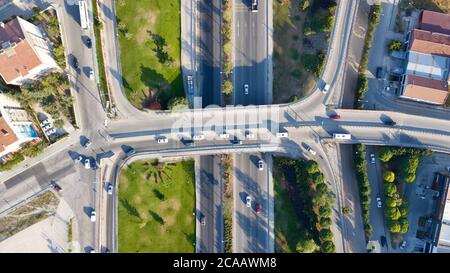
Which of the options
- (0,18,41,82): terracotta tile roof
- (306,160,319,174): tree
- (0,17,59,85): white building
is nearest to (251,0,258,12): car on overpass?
(306,160,319,174): tree

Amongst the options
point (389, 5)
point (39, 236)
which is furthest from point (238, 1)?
point (39, 236)

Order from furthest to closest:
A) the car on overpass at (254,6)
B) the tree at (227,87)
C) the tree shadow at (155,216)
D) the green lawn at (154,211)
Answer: the tree shadow at (155,216)
the green lawn at (154,211)
the car on overpass at (254,6)
the tree at (227,87)

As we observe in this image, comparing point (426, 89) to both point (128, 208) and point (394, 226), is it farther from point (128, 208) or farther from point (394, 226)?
point (128, 208)

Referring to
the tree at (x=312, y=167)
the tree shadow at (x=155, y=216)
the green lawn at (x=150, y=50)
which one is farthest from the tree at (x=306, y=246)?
the green lawn at (x=150, y=50)

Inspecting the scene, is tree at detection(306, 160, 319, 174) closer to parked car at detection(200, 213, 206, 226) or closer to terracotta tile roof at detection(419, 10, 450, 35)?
parked car at detection(200, 213, 206, 226)

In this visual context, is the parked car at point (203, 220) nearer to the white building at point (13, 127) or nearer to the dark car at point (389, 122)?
the white building at point (13, 127)

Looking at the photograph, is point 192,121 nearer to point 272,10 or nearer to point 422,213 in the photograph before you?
point 272,10
